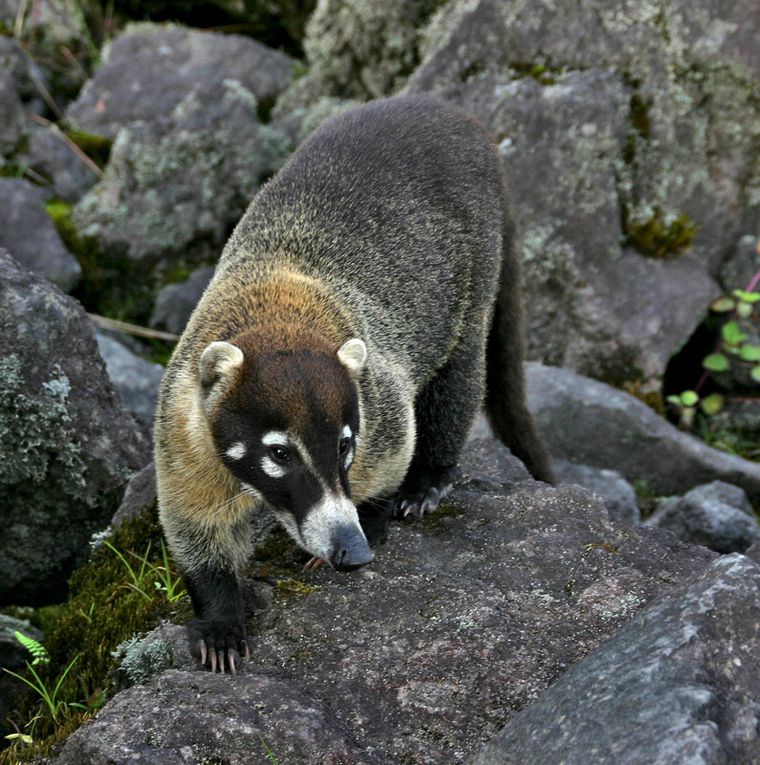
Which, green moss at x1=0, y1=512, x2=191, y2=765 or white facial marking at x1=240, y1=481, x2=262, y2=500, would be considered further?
green moss at x1=0, y1=512, x2=191, y2=765

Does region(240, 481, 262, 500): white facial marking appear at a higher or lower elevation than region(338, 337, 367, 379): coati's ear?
lower

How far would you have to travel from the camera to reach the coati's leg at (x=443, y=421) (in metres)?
5.94

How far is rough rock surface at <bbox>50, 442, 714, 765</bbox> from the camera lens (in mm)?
4070

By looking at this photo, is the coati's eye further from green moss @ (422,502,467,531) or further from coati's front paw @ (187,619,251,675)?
green moss @ (422,502,467,531)

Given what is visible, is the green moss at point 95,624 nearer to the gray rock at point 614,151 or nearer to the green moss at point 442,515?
the green moss at point 442,515

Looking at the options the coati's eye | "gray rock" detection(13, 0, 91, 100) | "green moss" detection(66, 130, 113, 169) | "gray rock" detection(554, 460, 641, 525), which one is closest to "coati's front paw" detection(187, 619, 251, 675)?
the coati's eye

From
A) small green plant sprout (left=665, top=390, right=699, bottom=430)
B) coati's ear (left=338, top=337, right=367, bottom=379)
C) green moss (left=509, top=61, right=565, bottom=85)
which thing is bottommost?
small green plant sprout (left=665, top=390, right=699, bottom=430)

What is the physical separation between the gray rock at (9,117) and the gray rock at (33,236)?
1.03 metres

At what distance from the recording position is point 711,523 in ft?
23.9

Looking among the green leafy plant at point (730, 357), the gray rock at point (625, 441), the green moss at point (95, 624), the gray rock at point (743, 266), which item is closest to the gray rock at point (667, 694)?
the green moss at point (95, 624)

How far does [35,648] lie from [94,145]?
6760 millimetres

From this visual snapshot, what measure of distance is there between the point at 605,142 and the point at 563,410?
2.23m

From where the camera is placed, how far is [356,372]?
4809 mm

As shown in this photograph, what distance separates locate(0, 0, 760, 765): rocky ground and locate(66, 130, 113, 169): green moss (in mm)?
19
